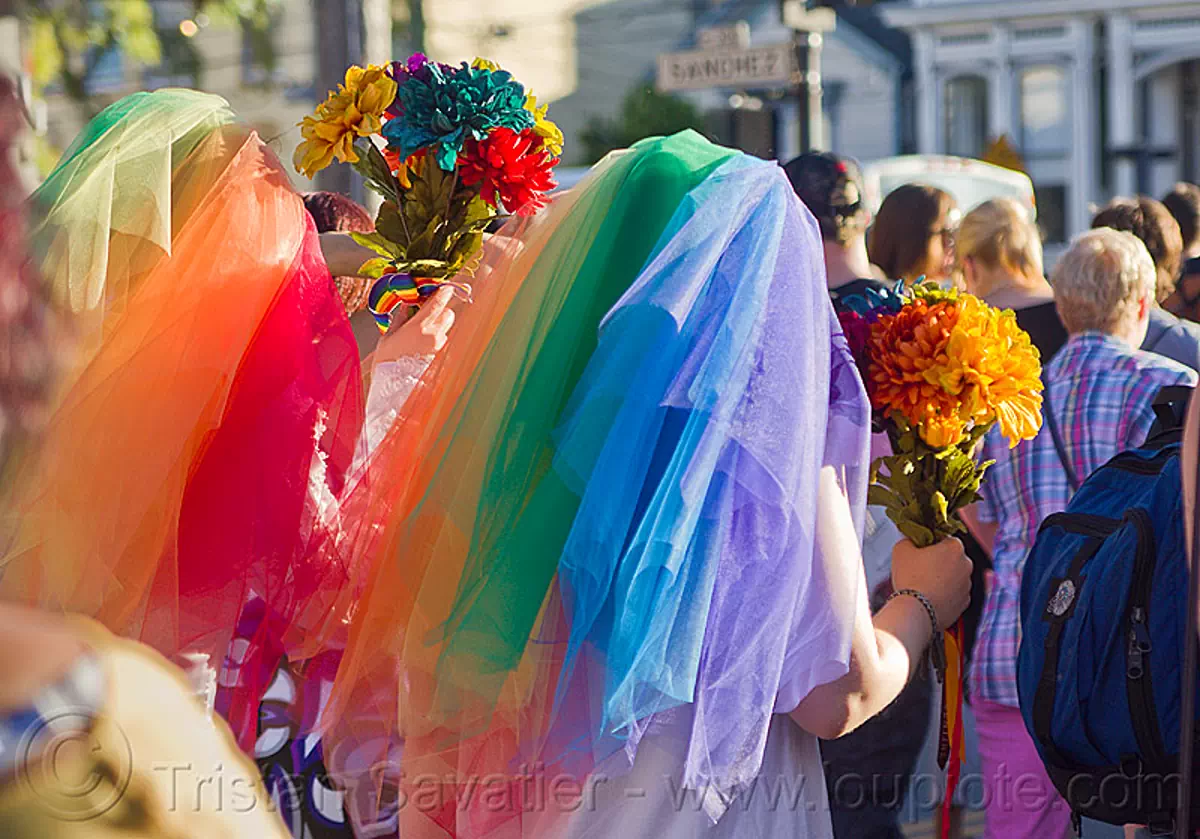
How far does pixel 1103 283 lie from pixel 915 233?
3.81 ft

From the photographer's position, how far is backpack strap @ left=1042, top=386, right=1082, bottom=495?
3.86 meters

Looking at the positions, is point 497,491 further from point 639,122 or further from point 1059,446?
point 639,122

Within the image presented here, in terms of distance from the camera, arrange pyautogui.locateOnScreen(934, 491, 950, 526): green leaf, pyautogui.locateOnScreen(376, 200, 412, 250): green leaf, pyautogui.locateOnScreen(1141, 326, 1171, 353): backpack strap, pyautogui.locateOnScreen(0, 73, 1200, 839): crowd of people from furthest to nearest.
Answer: pyautogui.locateOnScreen(1141, 326, 1171, 353): backpack strap
pyautogui.locateOnScreen(376, 200, 412, 250): green leaf
pyautogui.locateOnScreen(934, 491, 950, 526): green leaf
pyautogui.locateOnScreen(0, 73, 1200, 839): crowd of people

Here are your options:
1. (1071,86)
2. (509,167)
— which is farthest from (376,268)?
(1071,86)

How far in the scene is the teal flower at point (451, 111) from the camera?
262 centimetres

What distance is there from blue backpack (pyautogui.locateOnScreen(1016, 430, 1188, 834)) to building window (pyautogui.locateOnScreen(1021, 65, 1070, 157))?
973 inches

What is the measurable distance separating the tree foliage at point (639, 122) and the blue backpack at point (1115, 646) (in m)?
22.9

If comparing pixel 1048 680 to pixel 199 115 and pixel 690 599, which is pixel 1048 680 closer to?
pixel 690 599

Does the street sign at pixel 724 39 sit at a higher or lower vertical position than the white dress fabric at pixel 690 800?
higher

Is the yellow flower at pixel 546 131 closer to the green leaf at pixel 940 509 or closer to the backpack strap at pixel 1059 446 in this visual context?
the green leaf at pixel 940 509

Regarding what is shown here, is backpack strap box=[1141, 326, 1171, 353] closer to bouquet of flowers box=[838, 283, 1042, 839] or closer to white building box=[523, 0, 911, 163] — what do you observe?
bouquet of flowers box=[838, 283, 1042, 839]

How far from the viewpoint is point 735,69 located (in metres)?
8.19

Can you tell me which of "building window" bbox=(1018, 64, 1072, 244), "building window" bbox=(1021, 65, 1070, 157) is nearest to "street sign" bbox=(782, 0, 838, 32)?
"building window" bbox=(1018, 64, 1072, 244)

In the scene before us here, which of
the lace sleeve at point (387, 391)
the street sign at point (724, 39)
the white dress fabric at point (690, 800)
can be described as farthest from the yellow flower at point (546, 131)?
the street sign at point (724, 39)
